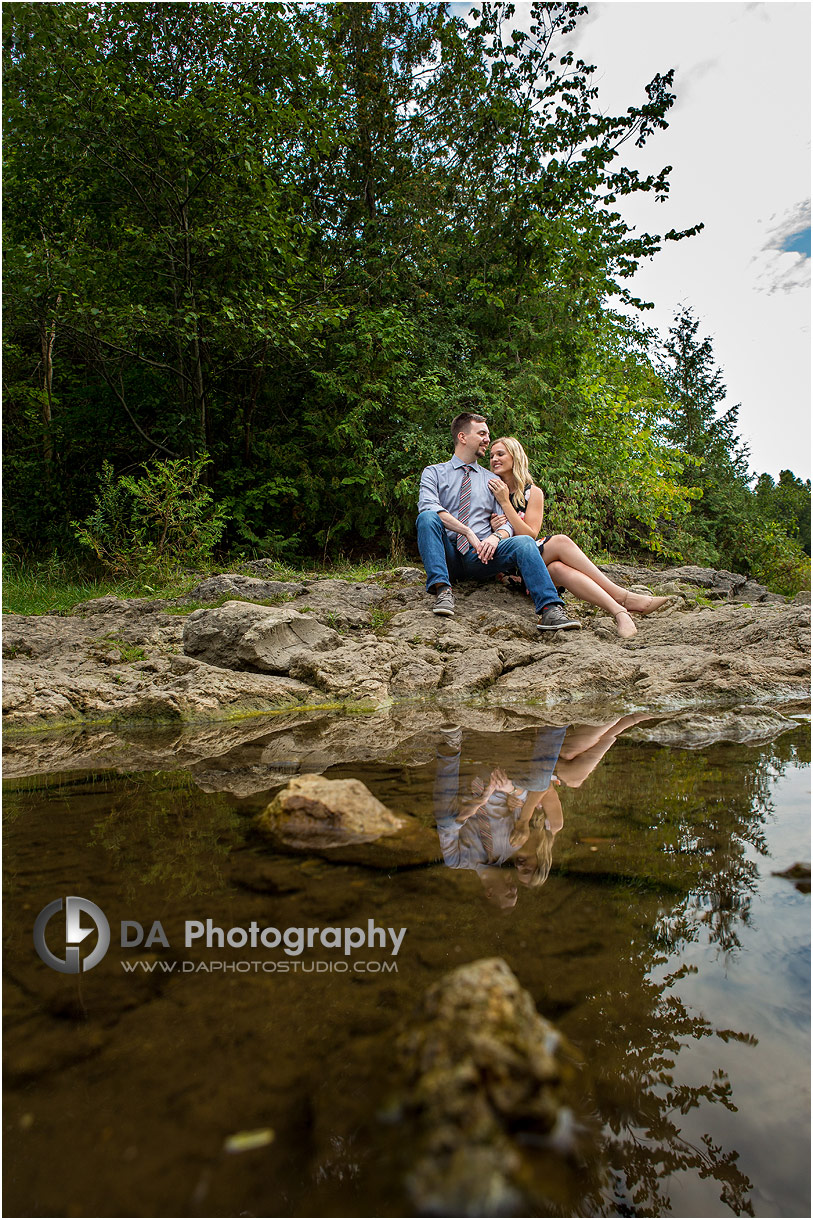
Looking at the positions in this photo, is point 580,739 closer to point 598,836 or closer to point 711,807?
point 711,807

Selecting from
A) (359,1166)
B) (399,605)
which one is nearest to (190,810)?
(359,1166)

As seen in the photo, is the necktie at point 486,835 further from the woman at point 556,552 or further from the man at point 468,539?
the woman at point 556,552

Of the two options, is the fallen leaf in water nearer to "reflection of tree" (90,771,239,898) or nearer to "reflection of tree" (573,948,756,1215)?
"reflection of tree" (573,948,756,1215)

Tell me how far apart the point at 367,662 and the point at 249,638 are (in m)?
0.83

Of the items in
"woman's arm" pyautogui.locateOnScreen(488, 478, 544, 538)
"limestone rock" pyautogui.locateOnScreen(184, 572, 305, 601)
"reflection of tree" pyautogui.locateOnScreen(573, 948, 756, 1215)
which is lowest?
"reflection of tree" pyautogui.locateOnScreen(573, 948, 756, 1215)

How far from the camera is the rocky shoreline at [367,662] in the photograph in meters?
3.55

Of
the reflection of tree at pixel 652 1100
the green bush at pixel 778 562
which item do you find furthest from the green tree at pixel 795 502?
the reflection of tree at pixel 652 1100

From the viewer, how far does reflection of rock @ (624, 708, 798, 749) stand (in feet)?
8.92

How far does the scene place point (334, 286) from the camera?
11.8m

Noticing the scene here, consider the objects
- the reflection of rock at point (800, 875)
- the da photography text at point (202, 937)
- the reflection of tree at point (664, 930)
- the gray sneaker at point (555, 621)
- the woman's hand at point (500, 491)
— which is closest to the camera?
the reflection of tree at point (664, 930)

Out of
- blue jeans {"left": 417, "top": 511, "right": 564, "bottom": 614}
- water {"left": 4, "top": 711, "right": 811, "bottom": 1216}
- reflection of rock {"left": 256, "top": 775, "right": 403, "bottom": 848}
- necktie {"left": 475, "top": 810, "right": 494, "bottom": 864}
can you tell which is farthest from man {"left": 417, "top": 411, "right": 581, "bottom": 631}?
reflection of rock {"left": 256, "top": 775, "right": 403, "bottom": 848}

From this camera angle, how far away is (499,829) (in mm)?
1746

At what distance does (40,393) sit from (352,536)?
6.58 metres

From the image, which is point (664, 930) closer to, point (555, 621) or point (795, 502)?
point (555, 621)
